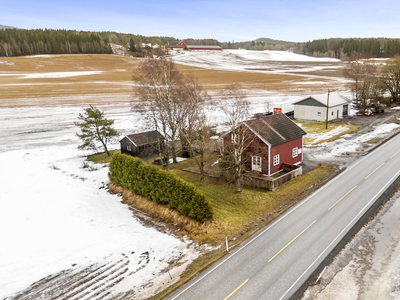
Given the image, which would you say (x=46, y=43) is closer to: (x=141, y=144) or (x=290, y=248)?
(x=141, y=144)

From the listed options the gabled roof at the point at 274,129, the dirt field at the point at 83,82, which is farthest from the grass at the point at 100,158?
the dirt field at the point at 83,82

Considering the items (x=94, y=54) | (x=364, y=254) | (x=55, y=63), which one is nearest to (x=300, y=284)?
(x=364, y=254)

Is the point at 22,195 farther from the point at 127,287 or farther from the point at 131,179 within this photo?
the point at 127,287

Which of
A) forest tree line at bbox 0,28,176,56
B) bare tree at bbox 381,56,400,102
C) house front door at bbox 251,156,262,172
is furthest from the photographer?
forest tree line at bbox 0,28,176,56

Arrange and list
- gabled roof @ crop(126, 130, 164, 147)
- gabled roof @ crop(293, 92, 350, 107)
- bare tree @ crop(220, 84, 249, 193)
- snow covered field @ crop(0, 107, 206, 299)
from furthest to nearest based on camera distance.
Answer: gabled roof @ crop(293, 92, 350, 107)
gabled roof @ crop(126, 130, 164, 147)
bare tree @ crop(220, 84, 249, 193)
snow covered field @ crop(0, 107, 206, 299)

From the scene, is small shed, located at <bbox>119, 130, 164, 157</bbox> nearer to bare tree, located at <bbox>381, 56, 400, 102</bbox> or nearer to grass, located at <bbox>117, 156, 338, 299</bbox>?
grass, located at <bbox>117, 156, 338, 299</bbox>

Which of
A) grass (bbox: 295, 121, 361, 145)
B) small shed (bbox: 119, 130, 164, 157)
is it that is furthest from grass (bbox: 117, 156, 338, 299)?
grass (bbox: 295, 121, 361, 145)
